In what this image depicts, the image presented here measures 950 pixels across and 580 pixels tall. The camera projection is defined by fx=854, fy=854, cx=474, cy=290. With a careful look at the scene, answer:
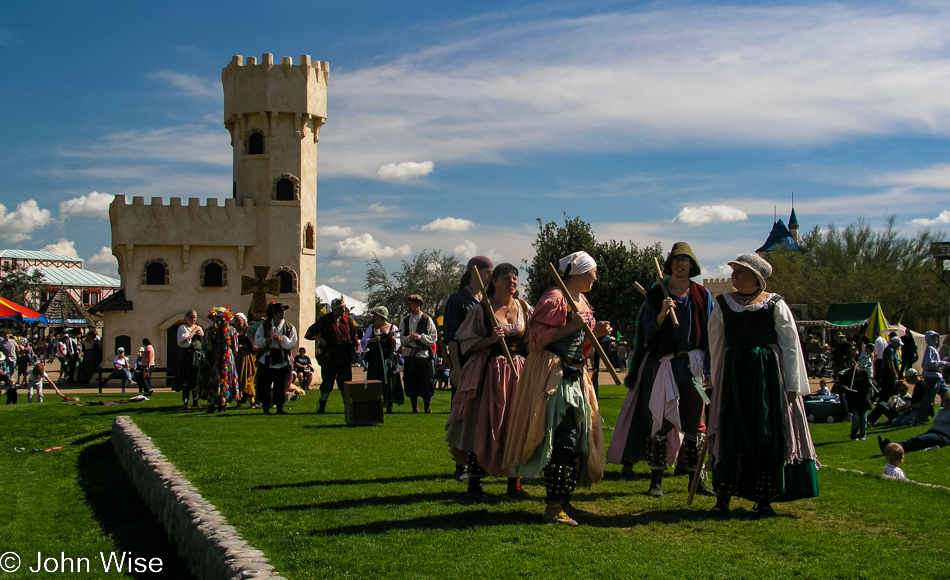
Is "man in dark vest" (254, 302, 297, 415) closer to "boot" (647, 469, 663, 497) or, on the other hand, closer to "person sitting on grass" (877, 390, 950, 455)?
"boot" (647, 469, 663, 497)

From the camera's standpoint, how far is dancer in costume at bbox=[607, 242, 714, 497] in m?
6.83

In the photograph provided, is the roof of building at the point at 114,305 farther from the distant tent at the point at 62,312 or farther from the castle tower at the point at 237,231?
the distant tent at the point at 62,312

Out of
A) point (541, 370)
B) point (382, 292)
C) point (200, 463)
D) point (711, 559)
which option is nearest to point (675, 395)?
point (541, 370)

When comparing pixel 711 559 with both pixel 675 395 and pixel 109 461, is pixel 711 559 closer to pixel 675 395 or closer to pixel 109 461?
pixel 675 395

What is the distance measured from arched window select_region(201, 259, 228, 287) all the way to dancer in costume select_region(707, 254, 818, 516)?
30413 millimetres

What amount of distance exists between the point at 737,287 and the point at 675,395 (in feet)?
3.61

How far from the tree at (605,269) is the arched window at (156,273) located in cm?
1972

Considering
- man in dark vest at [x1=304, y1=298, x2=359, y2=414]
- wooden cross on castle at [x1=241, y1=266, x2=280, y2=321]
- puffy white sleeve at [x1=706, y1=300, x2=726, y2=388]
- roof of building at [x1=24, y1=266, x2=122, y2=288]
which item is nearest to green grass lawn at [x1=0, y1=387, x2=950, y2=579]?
puffy white sleeve at [x1=706, y1=300, x2=726, y2=388]

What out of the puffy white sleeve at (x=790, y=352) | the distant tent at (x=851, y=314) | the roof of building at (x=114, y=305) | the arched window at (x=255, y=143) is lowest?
the puffy white sleeve at (x=790, y=352)

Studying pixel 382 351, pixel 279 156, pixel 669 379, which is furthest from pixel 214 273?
pixel 669 379

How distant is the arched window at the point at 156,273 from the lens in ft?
111

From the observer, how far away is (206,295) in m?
34.2

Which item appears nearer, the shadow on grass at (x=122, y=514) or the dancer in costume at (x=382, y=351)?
the shadow on grass at (x=122, y=514)

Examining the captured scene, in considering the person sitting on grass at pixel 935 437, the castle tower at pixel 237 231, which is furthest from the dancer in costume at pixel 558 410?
the castle tower at pixel 237 231
